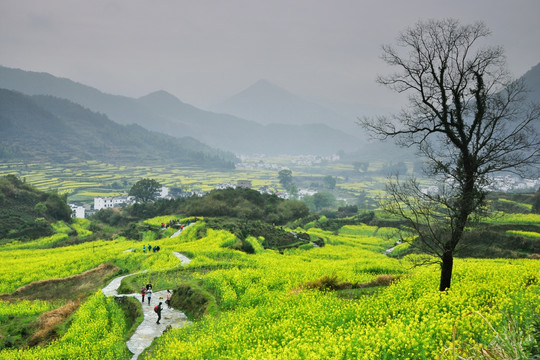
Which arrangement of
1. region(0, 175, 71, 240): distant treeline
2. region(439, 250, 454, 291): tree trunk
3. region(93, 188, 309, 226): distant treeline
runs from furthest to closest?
region(93, 188, 309, 226): distant treeline
region(0, 175, 71, 240): distant treeline
region(439, 250, 454, 291): tree trunk

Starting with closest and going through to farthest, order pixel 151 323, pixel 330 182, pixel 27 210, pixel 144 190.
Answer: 1. pixel 151 323
2. pixel 27 210
3. pixel 144 190
4. pixel 330 182

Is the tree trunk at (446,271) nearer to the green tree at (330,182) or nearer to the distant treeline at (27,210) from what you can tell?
the distant treeline at (27,210)

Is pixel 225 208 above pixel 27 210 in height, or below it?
above

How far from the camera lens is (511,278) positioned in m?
13.8

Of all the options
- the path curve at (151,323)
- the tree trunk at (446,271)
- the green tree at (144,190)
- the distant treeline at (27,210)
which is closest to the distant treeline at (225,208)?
the distant treeline at (27,210)

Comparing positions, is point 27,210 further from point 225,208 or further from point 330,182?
point 330,182

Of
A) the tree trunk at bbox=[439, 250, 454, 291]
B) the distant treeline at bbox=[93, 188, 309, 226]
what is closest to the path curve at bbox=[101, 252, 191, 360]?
the tree trunk at bbox=[439, 250, 454, 291]

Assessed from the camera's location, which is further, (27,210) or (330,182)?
(330,182)

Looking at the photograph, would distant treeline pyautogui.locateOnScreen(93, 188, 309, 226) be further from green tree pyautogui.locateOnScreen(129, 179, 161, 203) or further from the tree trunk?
the tree trunk

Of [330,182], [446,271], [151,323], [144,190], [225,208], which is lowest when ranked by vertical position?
[330,182]

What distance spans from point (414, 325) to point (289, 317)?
4905mm

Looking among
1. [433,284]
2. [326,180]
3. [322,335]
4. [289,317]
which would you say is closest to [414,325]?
[322,335]

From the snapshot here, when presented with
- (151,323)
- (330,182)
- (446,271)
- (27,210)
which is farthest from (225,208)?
(330,182)

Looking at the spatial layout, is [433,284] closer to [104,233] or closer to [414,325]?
[414,325]
